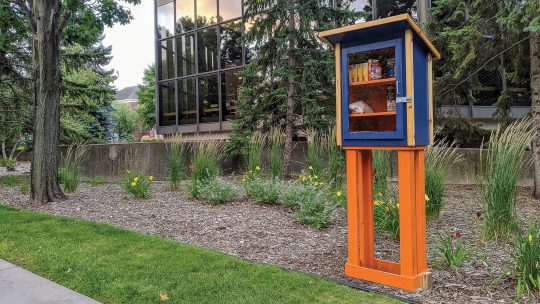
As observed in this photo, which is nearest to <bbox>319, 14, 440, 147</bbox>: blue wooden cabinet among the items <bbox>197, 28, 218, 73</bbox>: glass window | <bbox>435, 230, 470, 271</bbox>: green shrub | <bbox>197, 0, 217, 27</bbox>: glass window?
<bbox>435, 230, 470, 271</bbox>: green shrub

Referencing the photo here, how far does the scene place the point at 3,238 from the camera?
537cm

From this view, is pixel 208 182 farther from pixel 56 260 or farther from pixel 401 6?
pixel 401 6

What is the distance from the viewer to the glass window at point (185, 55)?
17.3m

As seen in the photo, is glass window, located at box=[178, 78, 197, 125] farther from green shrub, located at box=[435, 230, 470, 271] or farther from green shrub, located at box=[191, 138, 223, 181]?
green shrub, located at box=[435, 230, 470, 271]

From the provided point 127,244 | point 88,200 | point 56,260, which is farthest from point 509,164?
point 88,200

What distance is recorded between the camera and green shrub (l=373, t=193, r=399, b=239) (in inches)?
184

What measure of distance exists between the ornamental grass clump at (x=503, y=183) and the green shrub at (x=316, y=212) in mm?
1747

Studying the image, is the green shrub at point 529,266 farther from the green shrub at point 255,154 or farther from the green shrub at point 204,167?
the green shrub at point 204,167

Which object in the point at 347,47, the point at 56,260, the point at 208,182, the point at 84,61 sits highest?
the point at 84,61

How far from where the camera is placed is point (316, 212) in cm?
556

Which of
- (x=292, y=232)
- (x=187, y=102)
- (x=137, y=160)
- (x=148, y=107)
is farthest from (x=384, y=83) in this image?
(x=148, y=107)

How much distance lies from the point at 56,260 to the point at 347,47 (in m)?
3.34


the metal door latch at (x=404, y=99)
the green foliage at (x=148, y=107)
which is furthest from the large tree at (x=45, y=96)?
the green foliage at (x=148, y=107)

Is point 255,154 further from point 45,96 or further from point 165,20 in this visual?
point 165,20
